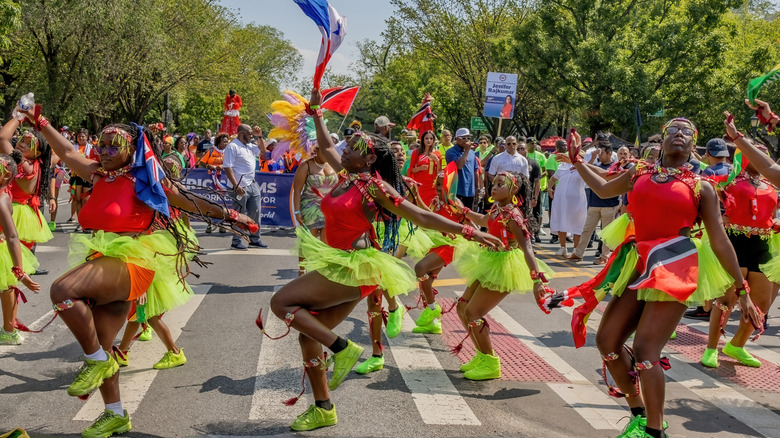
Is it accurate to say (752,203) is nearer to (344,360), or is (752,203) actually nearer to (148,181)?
(344,360)

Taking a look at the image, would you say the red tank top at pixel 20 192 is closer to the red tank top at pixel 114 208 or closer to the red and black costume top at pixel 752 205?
the red tank top at pixel 114 208

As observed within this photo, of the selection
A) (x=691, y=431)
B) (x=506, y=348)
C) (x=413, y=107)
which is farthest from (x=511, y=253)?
(x=413, y=107)

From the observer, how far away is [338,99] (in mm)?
8023

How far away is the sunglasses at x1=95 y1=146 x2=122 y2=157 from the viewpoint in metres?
4.97

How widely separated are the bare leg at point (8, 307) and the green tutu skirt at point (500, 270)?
4.16 metres

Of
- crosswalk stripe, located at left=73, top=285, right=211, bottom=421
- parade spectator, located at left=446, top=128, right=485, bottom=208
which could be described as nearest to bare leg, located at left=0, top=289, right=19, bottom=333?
crosswalk stripe, located at left=73, top=285, right=211, bottom=421

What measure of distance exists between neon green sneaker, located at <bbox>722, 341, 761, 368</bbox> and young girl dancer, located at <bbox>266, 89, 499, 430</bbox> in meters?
3.71

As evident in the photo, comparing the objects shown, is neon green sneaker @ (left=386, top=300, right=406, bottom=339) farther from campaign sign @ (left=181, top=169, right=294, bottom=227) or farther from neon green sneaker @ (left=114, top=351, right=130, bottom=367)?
campaign sign @ (left=181, top=169, right=294, bottom=227)

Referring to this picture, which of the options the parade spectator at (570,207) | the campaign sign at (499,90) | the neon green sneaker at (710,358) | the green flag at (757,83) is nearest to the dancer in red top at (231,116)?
the parade spectator at (570,207)

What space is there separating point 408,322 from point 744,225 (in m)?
3.64

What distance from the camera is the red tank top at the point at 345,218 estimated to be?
16.4 ft

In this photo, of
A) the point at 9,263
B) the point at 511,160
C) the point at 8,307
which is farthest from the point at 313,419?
the point at 511,160

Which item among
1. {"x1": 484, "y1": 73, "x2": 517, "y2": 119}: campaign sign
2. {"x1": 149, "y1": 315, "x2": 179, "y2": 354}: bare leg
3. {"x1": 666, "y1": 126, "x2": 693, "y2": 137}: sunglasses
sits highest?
{"x1": 484, "y1": 73, "x2": 517, "y2": 119}: campaign sign

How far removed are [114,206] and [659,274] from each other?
11.7 ft
